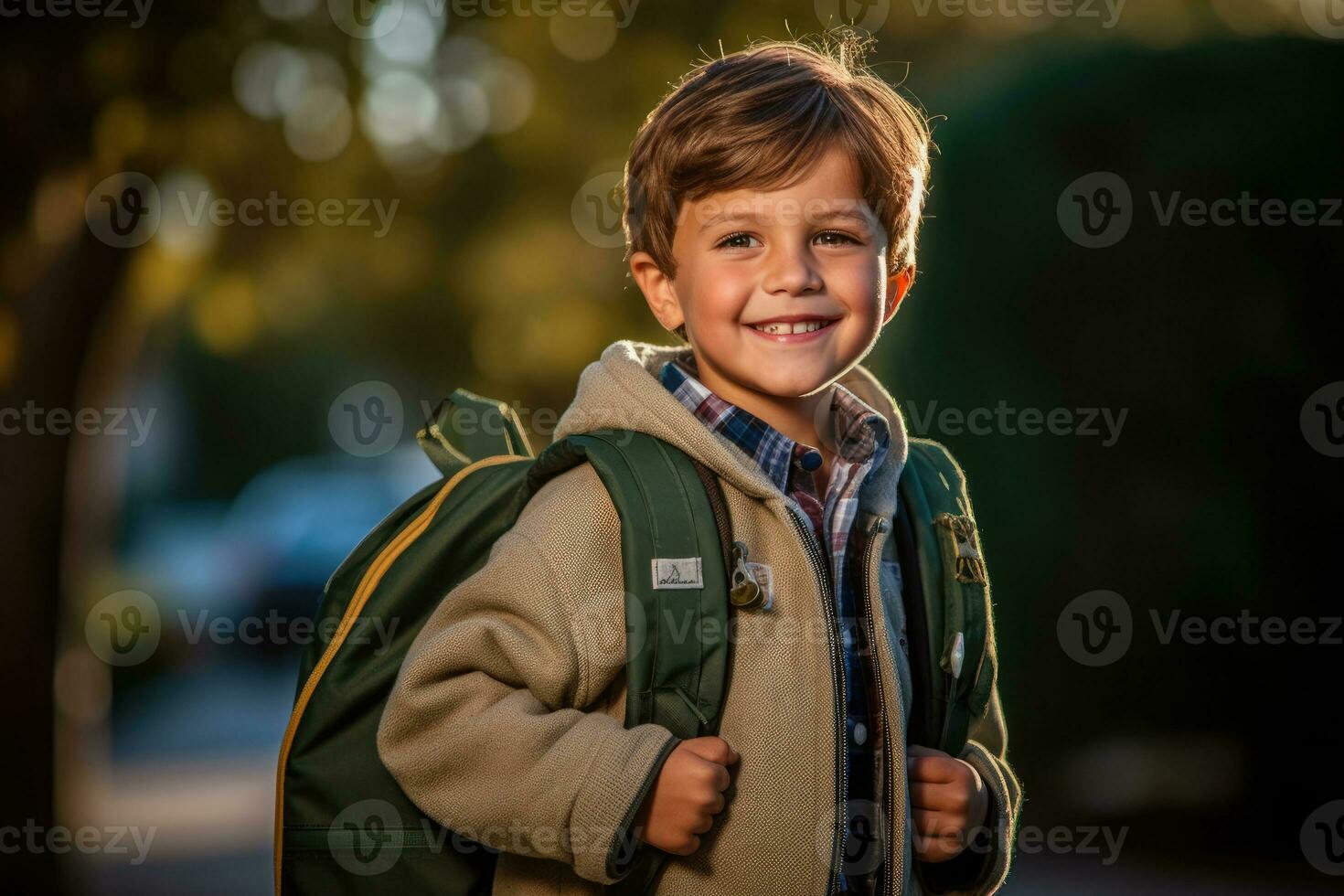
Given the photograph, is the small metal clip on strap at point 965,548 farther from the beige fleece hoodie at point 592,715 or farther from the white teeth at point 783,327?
the white teeth at point 783,327

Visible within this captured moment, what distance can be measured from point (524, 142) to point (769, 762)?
205 inches

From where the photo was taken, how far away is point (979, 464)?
7.04 meters

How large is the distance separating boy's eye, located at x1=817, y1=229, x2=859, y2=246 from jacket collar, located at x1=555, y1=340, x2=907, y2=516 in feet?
1.30

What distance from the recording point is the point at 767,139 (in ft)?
8.24

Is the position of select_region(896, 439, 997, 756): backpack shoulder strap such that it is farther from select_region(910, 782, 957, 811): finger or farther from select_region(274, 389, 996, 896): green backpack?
select_region(910, 782, 957, 811): finger

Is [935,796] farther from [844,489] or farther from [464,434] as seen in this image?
[464,434]

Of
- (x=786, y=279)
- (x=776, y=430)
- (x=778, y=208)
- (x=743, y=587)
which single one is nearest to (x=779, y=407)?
(x=776, y=430)

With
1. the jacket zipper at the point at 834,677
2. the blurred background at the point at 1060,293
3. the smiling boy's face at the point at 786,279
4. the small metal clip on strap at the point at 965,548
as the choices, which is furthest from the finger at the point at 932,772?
the blurred background at the point at 1060,293

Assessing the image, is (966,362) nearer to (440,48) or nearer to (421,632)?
(440,48)

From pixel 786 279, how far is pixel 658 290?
A: 36 cm

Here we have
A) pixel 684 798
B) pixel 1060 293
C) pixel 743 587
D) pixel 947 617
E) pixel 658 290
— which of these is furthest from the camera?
pixel 1060 293

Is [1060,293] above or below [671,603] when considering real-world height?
above

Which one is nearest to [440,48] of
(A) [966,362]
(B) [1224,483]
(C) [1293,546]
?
(A) [966,362]

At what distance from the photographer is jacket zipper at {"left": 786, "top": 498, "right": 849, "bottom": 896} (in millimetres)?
2309
